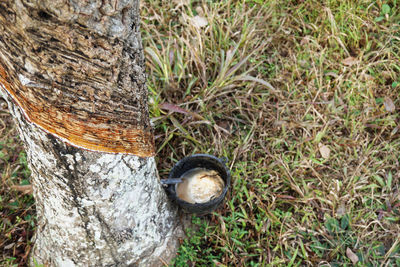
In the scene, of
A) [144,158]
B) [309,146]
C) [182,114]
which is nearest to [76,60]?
[144,158]

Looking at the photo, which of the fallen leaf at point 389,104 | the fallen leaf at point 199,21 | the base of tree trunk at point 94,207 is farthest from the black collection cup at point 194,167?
the fallen leaf at point 389,104

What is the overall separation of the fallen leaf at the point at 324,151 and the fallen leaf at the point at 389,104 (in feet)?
1.73

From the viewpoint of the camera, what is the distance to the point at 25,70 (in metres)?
0.88

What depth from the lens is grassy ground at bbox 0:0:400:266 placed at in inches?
74.7

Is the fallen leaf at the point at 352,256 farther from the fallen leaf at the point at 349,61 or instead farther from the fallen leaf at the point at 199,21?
the fallen leaf at the point at 199,21

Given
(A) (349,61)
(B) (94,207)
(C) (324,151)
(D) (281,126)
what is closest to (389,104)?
(A) (349,61)

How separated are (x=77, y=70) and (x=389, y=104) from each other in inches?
84.0

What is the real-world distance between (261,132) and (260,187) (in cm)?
40

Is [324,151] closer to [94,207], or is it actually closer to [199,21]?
[199,21]

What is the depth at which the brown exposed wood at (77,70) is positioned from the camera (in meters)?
0.78

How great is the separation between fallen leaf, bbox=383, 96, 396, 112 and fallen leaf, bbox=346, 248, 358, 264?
1010mm

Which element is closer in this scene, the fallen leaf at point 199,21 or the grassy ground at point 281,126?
the grassy ground at point 281,126

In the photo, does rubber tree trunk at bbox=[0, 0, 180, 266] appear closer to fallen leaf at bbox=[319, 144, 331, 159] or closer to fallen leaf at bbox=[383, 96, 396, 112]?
fallen leaf at bbox=[319, 144, 331, 159]

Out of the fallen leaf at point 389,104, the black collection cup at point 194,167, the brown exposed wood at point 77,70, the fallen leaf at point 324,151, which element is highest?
the brown exposed wood at point 77,70
